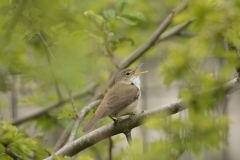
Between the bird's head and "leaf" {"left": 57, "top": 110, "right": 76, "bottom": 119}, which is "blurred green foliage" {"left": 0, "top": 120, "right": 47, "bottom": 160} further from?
the bird's head

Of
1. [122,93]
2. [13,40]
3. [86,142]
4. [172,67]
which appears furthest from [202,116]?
[122,93]

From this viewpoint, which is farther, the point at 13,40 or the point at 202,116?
the point at 13,40

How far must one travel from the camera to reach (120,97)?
13.1 ft

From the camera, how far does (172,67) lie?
179cm

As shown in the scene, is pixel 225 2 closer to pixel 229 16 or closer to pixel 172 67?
pixel 229 16

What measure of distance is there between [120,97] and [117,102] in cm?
13

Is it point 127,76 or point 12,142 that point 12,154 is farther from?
point 127,76

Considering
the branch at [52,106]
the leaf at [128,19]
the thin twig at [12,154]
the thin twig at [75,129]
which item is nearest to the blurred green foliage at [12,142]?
the thin twig at [12,154]

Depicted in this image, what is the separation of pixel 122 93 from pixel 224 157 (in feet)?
17.7

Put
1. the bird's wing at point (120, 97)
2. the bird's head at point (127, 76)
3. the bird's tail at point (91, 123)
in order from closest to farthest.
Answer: the bird's tail at point (91, 123)
the bird's wing at point (120, 97)
the bird's head at point (127, 76)

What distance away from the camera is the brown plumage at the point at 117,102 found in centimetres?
352

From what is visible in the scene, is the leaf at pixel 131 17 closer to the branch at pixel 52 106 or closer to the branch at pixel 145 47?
the branch at pixel 145 47

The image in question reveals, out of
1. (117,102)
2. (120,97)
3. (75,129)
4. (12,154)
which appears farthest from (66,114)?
(120,97)

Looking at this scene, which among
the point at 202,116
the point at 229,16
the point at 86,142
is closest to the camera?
the point at 202,116
